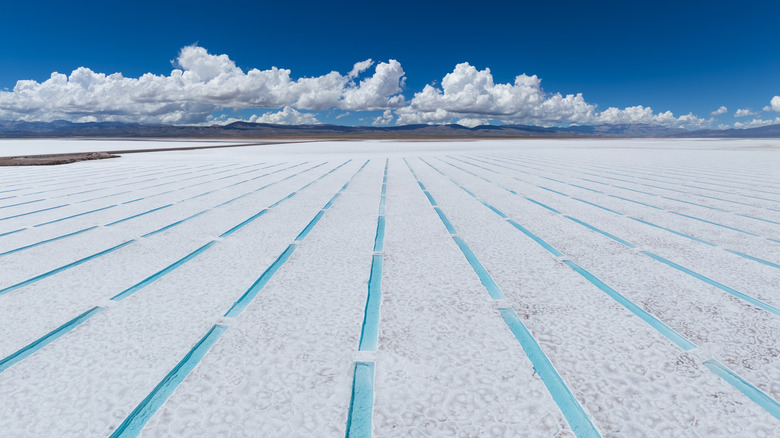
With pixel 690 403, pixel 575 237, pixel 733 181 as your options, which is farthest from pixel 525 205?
pixel 733 181

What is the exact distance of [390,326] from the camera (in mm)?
A: 2879

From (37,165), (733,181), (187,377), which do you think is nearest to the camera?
(187,377)

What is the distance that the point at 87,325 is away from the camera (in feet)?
9.48

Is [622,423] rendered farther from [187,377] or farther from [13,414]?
[13,414]

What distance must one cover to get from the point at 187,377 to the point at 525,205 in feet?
20.3

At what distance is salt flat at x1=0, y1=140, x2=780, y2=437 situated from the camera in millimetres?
2021

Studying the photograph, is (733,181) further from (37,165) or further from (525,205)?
(37,165)

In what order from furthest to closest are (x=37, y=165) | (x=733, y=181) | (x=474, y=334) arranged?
(x=37, y=165) < (x=733, y=181) < (x=474, y=334)

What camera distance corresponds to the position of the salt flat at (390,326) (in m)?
2.02

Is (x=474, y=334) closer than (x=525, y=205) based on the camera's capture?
Yes

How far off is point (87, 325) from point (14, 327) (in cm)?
49

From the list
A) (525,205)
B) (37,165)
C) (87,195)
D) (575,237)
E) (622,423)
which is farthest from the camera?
(37,165)

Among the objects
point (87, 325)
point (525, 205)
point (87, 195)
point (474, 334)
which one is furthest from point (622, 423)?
point (87, 195)

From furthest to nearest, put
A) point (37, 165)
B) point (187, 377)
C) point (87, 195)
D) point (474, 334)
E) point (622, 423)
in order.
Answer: point (37, 165)
point (87, 195)
point (474, 334)
point (187, 377)
point (622, 423)
